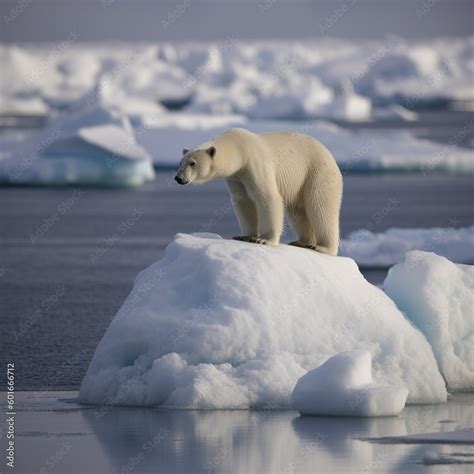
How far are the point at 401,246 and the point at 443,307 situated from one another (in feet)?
29.9

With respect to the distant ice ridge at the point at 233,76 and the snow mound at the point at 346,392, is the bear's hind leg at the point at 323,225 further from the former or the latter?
the distant ice ridge at the point at 233,76

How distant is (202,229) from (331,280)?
1581cm

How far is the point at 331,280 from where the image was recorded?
27.9ft

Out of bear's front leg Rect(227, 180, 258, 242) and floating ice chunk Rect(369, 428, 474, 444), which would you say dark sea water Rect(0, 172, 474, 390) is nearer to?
bear's front leg Rect(227, 180, 258, 242)

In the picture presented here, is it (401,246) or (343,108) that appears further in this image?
(343,108)

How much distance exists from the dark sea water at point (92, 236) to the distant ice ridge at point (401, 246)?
941mm

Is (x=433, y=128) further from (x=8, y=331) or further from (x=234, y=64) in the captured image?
(x=8, y=331)

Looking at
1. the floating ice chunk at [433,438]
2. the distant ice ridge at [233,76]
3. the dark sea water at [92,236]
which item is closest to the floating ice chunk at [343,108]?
the distant ice ridge at [233,76]

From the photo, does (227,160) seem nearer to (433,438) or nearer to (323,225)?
(323,225)

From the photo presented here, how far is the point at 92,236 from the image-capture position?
23734mm

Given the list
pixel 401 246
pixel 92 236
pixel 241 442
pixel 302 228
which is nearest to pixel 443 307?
pixel 302 228

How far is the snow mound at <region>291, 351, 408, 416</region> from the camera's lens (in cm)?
768

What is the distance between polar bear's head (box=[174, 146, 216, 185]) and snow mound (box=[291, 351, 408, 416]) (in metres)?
1.56

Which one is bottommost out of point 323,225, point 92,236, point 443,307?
point 443,307
